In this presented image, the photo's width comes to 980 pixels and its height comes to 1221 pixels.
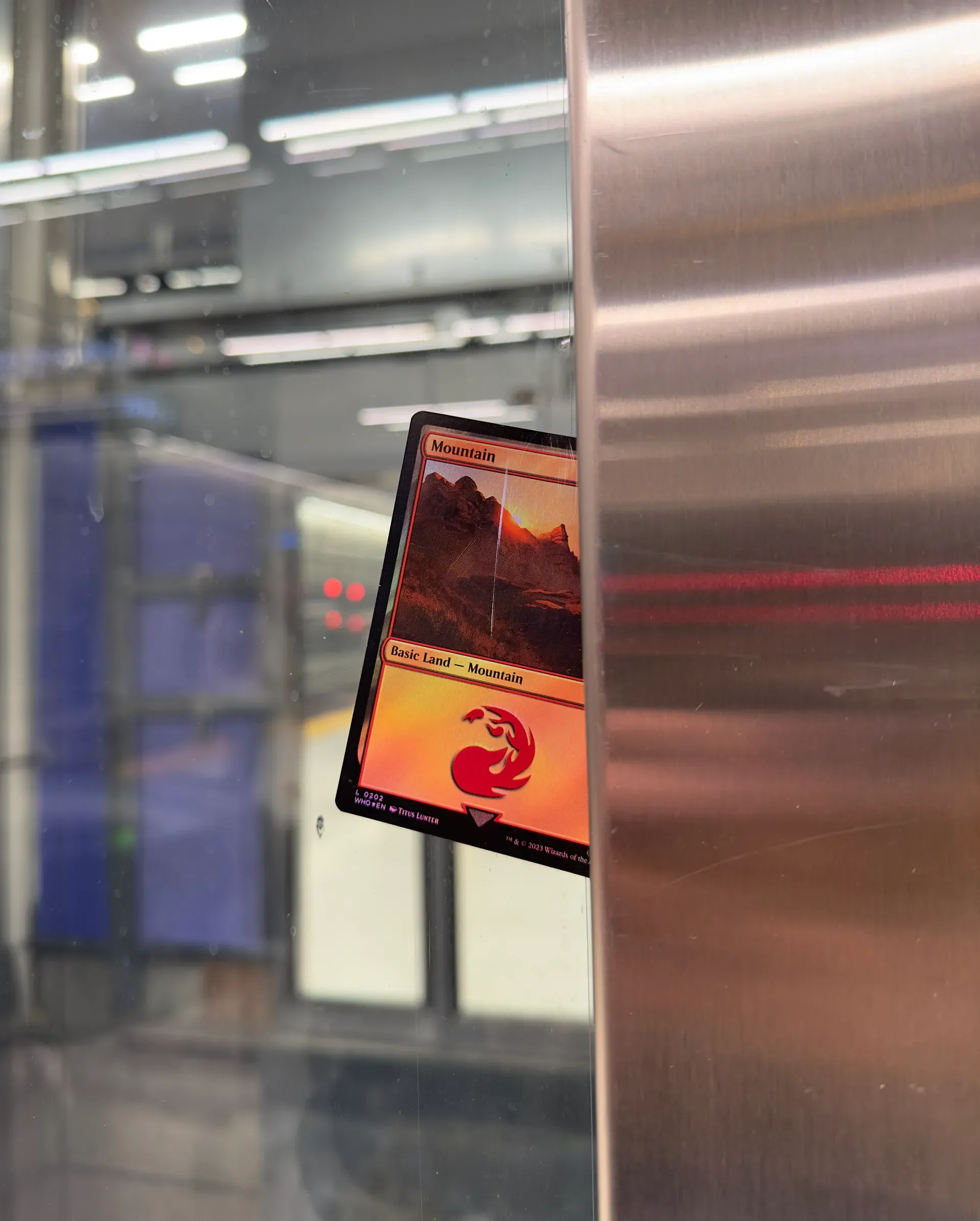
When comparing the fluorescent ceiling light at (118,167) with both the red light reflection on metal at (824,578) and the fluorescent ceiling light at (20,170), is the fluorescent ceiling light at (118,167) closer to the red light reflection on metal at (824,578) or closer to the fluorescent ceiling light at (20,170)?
the fluorescent ceiling light at (20,170)

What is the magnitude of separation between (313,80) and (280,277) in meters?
0.16

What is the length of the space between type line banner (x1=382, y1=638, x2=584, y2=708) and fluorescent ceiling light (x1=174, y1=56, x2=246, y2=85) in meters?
0.52

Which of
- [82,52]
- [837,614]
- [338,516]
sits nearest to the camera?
[837,614]

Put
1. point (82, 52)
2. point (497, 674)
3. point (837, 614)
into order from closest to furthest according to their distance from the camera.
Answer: point (837, 614) → point (497, 674) → point (82, 52)

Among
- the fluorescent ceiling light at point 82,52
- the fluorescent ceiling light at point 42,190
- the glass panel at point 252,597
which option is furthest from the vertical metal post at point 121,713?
the fluorescent ceiling light at point 82,52

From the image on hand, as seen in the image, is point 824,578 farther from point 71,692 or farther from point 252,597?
point 71,692

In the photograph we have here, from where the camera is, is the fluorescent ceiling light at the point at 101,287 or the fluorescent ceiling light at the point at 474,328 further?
the fluorescent ceiling light at the point at 101,287

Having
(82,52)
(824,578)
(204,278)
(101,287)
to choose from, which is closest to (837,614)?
(824,578)

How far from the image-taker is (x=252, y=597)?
67 centimetres

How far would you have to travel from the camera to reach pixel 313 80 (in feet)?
2.13

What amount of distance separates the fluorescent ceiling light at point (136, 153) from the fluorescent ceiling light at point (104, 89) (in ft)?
0.14

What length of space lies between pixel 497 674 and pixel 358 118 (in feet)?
1.50

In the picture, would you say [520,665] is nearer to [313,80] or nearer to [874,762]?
[874,762]

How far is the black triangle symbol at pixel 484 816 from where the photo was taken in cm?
52
